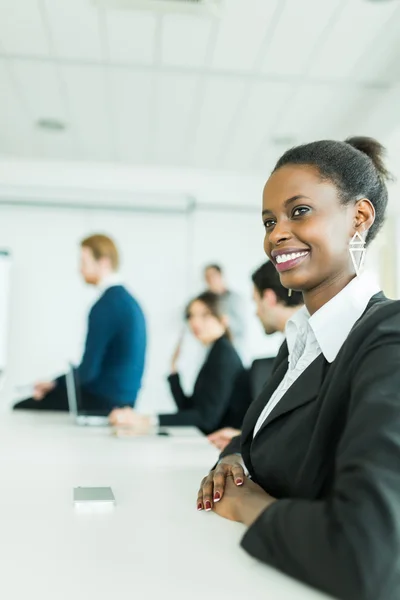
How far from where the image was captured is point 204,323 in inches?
111

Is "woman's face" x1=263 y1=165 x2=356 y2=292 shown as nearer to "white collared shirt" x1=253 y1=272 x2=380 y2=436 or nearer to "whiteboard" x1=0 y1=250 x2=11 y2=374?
"white collared shirt" x1=253 y1=272 x2=380 y2=436

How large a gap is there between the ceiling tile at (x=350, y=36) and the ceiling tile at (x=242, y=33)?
0.34 metres

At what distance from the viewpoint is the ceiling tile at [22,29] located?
9.38ft

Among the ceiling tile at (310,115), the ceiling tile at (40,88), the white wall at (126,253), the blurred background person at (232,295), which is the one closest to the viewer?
the ceiling tile at (40,88)

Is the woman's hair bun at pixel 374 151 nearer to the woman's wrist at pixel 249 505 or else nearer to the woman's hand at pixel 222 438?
the woman's wrist at pixel 249 505

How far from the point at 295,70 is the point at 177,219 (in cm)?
242

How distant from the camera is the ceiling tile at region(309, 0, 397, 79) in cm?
280

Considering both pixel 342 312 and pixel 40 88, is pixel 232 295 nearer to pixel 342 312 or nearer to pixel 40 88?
pixel 40 88

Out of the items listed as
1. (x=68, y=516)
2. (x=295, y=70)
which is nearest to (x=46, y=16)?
(x=295, y=70)

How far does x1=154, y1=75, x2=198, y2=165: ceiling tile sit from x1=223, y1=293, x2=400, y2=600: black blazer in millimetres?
2932

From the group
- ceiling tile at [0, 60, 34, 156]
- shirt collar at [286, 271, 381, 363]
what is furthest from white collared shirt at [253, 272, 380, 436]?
ceiling tile at [0, 60, 34, 156]

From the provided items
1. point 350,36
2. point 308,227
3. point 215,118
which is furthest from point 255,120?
point 308,227

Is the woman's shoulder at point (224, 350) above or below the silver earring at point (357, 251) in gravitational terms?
below

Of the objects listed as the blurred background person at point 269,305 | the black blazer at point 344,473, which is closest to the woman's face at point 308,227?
the black blazer at point 344,473
